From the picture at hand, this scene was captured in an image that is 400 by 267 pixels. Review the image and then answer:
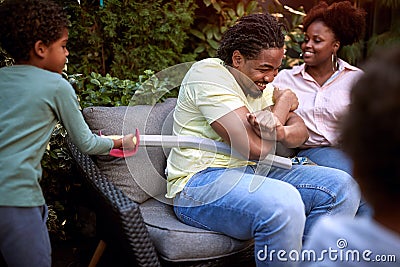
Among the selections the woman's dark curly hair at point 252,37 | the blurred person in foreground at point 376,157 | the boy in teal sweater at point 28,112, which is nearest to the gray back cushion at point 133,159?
the woman's dark curly hair at point 252,37

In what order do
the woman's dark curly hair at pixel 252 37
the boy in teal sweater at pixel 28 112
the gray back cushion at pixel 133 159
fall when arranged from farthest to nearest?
the gray back cushion at pixel 133 159
the woman's dark curly hair at pixel 252 37
the boy in teal sweater at pixel 28 112


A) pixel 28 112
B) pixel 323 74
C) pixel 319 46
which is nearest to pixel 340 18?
pixel 319 46

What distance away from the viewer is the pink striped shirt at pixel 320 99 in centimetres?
280

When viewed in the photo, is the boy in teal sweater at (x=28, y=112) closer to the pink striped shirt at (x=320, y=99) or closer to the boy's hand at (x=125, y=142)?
the boy's hand at (x=125, y=142)

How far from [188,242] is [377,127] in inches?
51.2

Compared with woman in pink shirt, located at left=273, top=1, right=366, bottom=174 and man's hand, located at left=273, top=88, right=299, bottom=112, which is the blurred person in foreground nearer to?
man's hand, located at left=273, top=88, right=299, bottom=112

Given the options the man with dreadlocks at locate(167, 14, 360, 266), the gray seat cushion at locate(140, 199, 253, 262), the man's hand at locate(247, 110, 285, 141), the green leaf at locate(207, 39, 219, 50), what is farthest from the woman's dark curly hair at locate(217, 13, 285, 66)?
the green leaf at locate(207, 39, 219, 50)

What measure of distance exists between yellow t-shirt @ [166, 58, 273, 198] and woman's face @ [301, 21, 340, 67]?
733 millimetres

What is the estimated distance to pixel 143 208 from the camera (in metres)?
→ 2.40

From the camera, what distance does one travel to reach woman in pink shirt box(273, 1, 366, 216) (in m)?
2.81

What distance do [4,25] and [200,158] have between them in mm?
915

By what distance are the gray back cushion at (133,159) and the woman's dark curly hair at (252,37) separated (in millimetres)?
496

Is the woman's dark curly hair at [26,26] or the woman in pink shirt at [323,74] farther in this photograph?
the woman in pink shirt at [323,74]

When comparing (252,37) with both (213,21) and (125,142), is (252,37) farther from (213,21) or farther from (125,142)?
(213,21)
